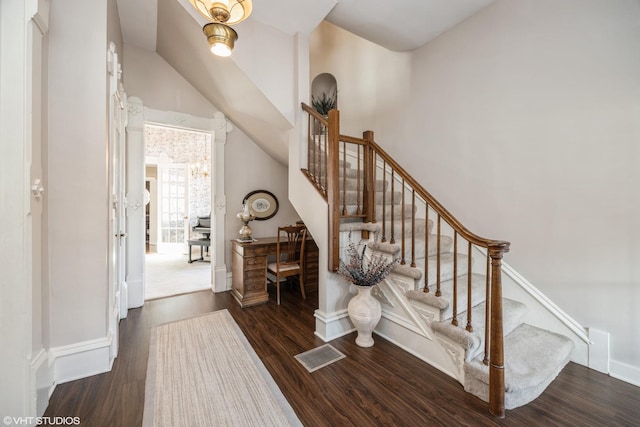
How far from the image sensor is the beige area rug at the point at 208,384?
153 centimetres

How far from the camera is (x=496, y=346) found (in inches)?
61.5

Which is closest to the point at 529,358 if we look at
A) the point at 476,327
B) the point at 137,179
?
the point at 476,327

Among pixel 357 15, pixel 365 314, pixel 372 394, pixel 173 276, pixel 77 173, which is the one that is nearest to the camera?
pixel 372 394

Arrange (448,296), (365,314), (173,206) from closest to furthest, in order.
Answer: (448,296) < (365,314) < (173,206)

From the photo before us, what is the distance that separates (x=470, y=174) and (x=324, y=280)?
1.90 m

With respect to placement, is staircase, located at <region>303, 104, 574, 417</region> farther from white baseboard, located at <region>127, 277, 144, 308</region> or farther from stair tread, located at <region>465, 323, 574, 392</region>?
white baseboard, located at <region>127, 277, 144, 308</region>

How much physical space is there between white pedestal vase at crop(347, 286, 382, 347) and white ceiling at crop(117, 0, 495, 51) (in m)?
2.70

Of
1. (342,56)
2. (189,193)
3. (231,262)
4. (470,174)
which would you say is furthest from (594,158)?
(189,193)

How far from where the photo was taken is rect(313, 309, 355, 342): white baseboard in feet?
8.05

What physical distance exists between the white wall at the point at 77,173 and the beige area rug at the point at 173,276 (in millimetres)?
1793

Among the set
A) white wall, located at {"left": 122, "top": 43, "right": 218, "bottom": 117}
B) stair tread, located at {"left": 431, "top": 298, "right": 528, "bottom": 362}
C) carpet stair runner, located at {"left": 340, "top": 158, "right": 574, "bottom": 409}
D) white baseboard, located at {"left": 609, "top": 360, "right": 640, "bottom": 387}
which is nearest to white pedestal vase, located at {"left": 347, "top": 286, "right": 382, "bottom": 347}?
carpet stair runner, located at {"left": 340, "top": 158, "right": 574, "bottom": 409}

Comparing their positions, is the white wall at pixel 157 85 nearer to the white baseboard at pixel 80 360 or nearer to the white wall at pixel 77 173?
the white wall at pixel 77 173

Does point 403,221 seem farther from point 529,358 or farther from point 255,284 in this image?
point 255,284

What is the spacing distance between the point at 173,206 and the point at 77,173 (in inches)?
243
